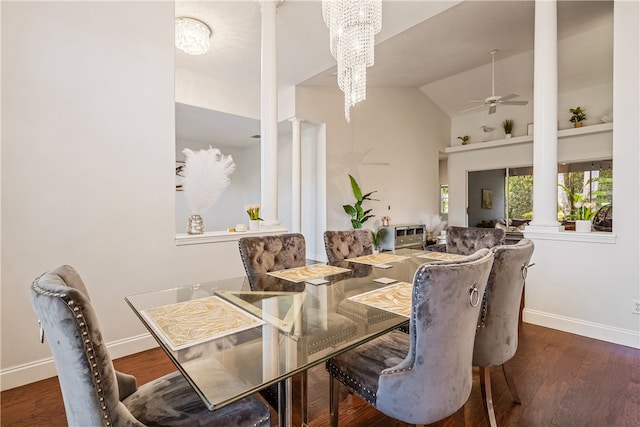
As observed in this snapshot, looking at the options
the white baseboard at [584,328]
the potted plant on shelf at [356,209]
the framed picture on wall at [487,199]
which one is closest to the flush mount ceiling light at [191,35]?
the potted plant on shelf at [356,209]

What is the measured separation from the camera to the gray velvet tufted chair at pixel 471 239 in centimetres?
265

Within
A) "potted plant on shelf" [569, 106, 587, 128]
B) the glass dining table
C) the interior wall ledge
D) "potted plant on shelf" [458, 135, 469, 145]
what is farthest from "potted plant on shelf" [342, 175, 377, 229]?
"potted plant on shelf" [569, 106, 587, 128]

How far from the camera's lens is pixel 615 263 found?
2570mm

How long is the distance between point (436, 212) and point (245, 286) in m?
7.16

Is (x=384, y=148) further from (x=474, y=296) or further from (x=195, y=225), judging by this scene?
(x=474, y=296)

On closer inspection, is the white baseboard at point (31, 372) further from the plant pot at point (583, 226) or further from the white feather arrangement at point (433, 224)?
the white feather arrangement at point (433, 224)

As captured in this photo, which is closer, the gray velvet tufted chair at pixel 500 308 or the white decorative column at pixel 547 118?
the gray velvet tufted chair at pixel 500 308

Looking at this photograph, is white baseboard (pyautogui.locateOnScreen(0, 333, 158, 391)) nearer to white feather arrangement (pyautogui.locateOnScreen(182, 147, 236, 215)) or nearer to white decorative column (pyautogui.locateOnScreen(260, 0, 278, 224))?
white feather arrangement (pyautogui.locateOnScreen(182, 147, 236, 215))

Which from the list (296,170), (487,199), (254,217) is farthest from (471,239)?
(487,199)

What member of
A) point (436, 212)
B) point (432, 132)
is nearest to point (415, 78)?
point (432, 132)

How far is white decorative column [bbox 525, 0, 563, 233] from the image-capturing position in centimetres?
287

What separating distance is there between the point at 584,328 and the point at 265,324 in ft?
10.1

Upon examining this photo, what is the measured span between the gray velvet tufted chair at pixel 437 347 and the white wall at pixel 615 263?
7.81 ft

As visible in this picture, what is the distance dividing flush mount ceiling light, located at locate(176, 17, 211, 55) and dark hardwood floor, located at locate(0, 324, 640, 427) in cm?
318
